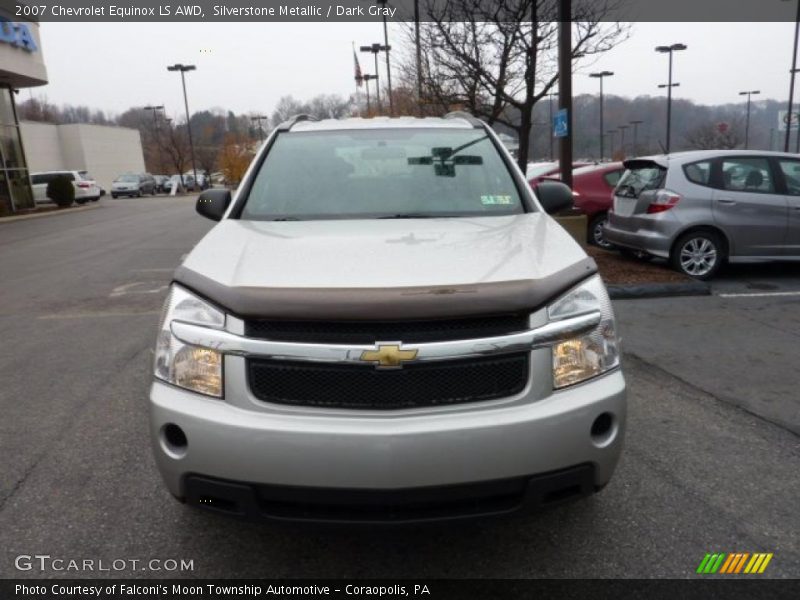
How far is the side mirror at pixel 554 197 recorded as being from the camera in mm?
3746

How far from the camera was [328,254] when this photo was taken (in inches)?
104

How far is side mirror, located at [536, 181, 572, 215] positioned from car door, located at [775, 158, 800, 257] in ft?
19.3

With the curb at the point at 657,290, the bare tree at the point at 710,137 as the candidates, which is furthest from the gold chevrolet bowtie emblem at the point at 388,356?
the bare tree at the point at 710,137

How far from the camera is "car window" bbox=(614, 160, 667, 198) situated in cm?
836

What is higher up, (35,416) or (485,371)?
(485,371)

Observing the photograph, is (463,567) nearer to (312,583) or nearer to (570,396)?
(312,583)

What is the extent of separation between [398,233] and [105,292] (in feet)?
22.7

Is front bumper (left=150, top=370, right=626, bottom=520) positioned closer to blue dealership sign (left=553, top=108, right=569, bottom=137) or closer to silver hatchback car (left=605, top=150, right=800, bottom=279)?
silver hatchback car (left=605, top=150, right=800, bottom=279)

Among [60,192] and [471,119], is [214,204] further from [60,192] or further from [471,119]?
[60,192]

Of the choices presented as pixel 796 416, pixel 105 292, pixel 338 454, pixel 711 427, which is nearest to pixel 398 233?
pixel 338 454

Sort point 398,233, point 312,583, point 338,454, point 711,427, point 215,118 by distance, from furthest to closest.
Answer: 1. point 215,118
2. point 711,427
3. point 398,233
4. point 312,583
5. point 338,454

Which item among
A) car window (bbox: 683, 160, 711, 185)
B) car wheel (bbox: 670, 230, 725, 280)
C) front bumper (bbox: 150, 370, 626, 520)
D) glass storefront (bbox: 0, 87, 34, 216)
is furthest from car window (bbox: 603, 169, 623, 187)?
glass storefront (bbox: 0, 87, 34, 216)

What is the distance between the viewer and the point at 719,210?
810 cm

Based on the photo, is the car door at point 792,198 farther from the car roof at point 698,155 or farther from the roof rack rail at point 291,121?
the roof rack rail at point 291,121
